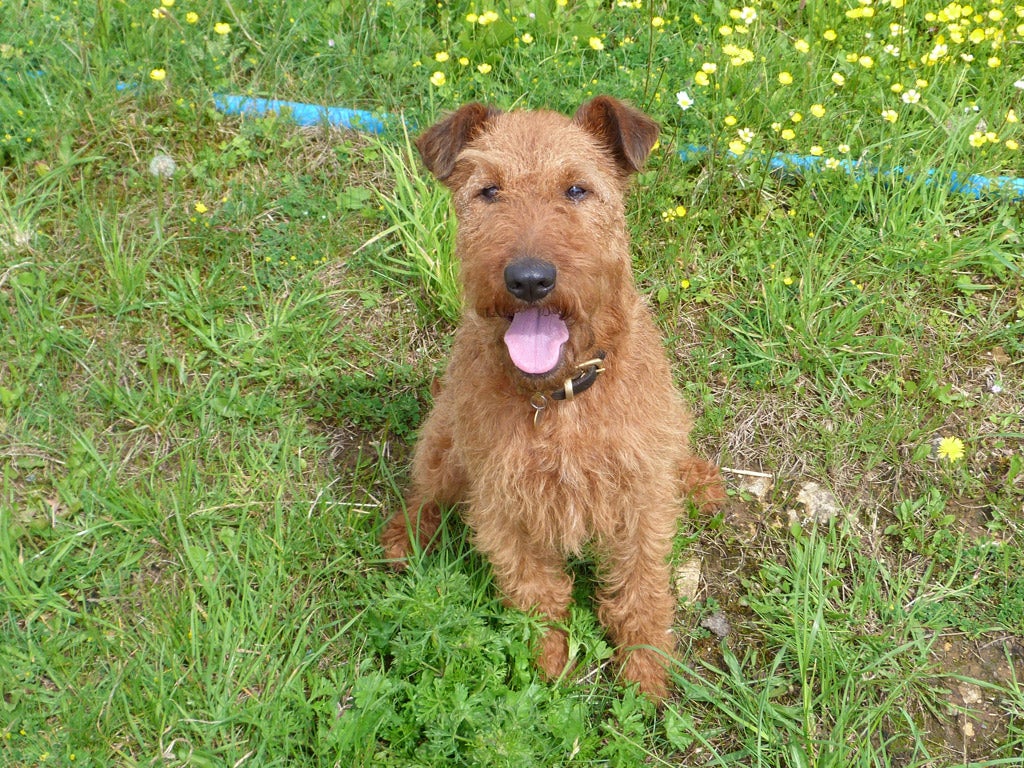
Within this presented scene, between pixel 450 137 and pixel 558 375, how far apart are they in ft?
3.78

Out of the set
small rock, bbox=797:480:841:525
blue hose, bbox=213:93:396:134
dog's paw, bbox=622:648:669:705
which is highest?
blue hose, bbox=213:93:396:134

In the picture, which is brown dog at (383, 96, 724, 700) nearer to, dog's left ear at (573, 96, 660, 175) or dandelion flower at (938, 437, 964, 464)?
dog's left ear at (573, 96, 660, 175)

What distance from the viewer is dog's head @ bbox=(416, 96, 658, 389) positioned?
9.15 ft

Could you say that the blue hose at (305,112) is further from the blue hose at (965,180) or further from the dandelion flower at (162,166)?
the blue hose at (965,180)

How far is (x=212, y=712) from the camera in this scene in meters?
3.40

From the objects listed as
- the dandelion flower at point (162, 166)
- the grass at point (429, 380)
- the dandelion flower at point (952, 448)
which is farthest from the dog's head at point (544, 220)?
the dandelion flower at point (162, 166)

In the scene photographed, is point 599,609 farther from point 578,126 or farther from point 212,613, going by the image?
point 578,126

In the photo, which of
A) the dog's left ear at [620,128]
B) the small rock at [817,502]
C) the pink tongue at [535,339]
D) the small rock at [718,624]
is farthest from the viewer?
the small rock at [817,502]

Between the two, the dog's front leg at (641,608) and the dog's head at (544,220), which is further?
the dog's front leg at (641,608)

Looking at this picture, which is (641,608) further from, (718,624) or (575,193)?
(575,193)

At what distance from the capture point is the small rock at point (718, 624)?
12.5 ft

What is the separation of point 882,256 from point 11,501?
4780mm

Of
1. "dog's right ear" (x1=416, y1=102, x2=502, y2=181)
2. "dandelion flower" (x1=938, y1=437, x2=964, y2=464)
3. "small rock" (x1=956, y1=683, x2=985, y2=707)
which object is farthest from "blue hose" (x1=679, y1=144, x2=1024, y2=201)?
"small rock" (x1=956, y1=683, x2=985, y2=707)

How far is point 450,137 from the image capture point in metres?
3.37
